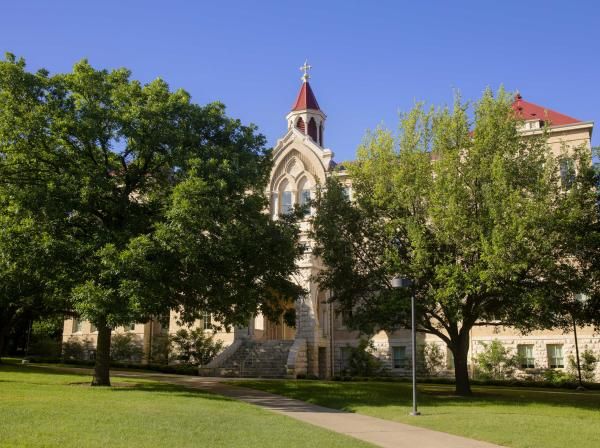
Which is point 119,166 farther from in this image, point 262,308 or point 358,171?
point 358,171

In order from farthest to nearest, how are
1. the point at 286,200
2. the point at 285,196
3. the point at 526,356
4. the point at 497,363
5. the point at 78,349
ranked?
the point at 78,349 → the point at 285,196 → the point at 286,200 → the point at 526,356 → the point at 497,363

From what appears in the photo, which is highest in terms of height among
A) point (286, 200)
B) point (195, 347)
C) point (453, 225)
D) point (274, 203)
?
point (286, 200)

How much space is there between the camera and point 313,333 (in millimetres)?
39125

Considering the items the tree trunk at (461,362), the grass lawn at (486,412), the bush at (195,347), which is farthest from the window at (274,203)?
the tree trunk at (461,362)

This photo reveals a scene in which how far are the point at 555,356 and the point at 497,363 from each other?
3.67m

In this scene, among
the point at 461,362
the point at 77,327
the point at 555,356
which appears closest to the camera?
the point at 461,362

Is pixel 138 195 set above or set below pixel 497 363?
above

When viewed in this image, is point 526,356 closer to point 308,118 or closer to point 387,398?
point 387,398

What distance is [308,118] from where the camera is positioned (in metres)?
49.5

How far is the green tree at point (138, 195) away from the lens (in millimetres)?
19906

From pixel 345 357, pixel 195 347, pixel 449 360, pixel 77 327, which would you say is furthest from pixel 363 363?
pixel 77 327

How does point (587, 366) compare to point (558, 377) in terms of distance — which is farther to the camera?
point (587, 366)

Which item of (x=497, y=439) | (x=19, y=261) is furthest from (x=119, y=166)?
(x=497, y=439)

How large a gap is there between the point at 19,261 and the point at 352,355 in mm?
25538
